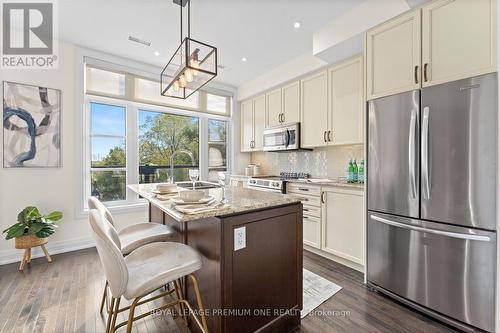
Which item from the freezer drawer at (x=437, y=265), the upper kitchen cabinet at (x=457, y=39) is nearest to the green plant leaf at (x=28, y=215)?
the freezer drawer at (x=437, y=265)

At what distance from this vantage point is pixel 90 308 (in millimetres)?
1928

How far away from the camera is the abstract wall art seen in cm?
278

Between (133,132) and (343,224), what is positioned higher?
(133,132)

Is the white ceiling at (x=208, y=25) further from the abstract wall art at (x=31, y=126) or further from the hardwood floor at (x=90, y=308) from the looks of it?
the hardwood floor at (x=90, y=308)

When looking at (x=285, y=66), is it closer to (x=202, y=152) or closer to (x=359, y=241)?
(x=202, y=152)

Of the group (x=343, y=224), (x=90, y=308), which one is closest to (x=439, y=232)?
(x=343, y=224)

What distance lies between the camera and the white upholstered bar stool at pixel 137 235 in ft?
5.57

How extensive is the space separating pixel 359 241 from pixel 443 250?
2.89 feet

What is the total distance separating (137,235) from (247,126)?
334 cm

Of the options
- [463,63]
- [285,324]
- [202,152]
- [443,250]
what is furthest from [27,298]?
[463,63]

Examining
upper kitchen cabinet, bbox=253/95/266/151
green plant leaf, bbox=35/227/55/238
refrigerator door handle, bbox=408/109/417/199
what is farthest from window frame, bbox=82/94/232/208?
refrigerator door handle, bbox=408/109/417/199

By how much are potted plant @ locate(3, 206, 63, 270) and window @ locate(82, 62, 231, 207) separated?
0.59 metres

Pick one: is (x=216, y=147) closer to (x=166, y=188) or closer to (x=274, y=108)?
(x=274, y=108)

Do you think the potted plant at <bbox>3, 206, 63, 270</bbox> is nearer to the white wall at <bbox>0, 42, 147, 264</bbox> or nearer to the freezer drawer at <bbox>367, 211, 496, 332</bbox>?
the white wall at <bbox>0, 42, 147, 264</bbox>
